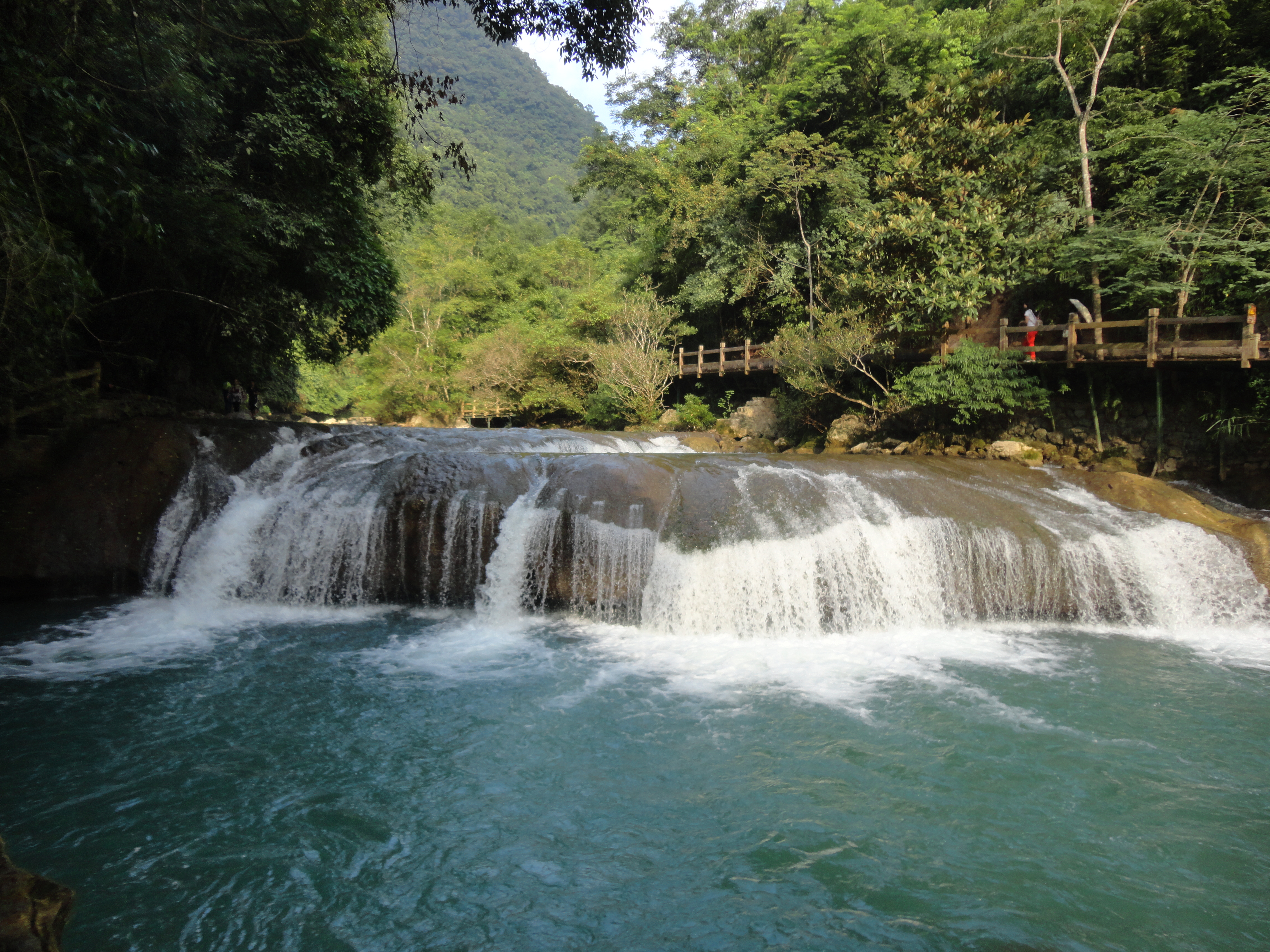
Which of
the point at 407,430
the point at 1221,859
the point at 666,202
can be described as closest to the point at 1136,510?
the point at 1221,859

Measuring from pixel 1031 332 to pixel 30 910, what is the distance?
14.9 metres

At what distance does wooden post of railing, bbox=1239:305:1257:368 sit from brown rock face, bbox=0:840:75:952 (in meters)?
13.5

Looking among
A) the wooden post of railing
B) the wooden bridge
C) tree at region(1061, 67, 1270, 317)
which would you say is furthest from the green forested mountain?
the wooden post of railing

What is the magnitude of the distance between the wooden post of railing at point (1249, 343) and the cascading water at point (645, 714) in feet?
10.6

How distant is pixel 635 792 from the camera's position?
4.60 meters

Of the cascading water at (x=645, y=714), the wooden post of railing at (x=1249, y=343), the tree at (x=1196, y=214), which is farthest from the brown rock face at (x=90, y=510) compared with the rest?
the tree at (x=1196, y=214)

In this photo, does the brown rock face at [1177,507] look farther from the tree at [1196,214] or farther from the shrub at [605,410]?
the shrub at [605,410]

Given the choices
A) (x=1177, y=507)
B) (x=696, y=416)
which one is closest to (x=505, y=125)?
(x=696, y=416)

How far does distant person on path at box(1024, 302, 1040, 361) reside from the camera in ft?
40.2

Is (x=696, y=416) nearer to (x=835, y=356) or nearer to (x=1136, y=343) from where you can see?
(x=835, y=356)

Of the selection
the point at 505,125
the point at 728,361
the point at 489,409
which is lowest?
the point at 489,409

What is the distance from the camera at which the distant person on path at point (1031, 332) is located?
1226 centimetres

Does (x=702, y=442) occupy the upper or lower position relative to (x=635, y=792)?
upper

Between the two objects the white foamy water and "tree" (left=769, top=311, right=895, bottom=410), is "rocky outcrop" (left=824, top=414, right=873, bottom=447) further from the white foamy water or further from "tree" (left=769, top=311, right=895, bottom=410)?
the white foamy water
